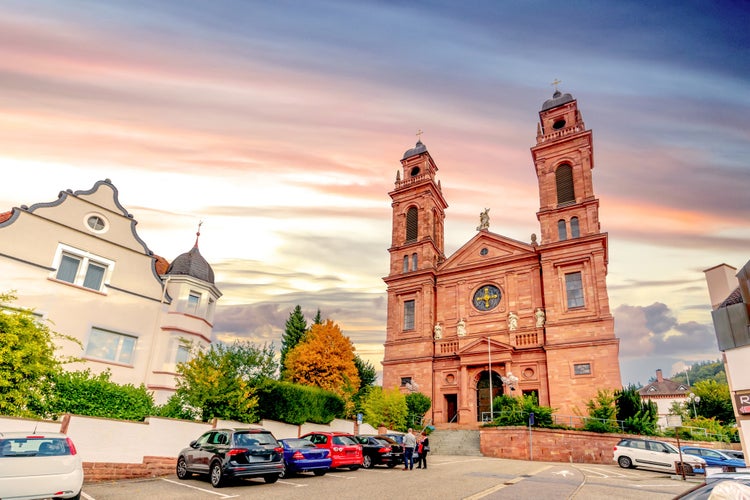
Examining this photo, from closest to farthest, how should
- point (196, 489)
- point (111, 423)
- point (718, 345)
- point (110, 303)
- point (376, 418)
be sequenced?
point (718, 345)
point (196, 489)
point (111, 423)
point (110, 303)
point (376, 418)

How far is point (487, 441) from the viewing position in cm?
2744

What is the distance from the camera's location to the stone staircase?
94.1 feet

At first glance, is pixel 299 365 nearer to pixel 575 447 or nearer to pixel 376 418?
pixel 376 418

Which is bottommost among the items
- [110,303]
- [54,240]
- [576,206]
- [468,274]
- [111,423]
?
[111,423]

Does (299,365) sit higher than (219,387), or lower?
higher

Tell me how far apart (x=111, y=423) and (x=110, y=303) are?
11.1 meters

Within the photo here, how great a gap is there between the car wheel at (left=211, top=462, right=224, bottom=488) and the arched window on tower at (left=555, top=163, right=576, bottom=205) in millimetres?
34548

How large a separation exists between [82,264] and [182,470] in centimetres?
1376

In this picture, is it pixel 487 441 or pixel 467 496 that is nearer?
pixel 467 496

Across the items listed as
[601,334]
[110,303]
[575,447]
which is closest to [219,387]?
[110,303]

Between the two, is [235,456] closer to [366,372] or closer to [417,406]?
[417,406]

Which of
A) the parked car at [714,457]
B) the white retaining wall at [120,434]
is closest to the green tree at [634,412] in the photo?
the parked car at [714,457]

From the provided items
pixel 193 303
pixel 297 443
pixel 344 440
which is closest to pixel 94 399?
pixel 297 443

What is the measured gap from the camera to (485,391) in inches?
1419
